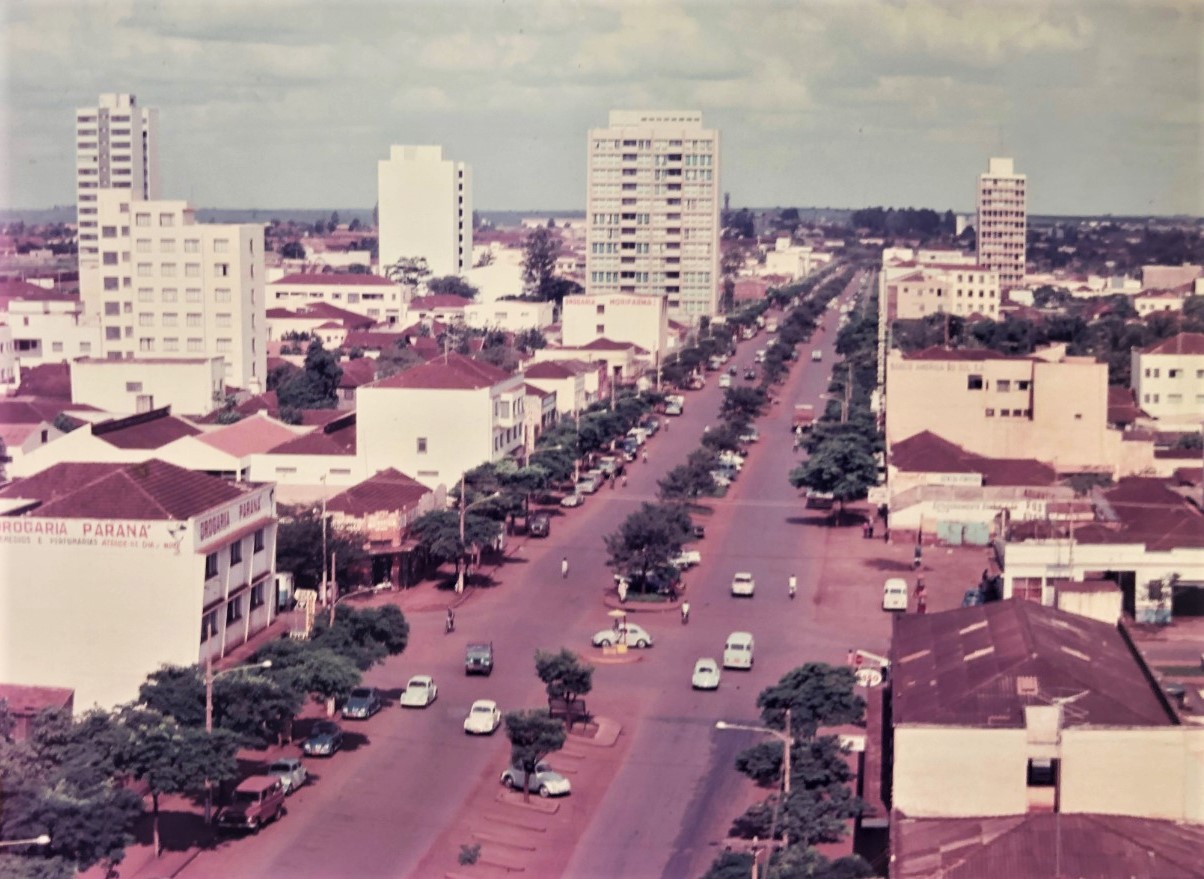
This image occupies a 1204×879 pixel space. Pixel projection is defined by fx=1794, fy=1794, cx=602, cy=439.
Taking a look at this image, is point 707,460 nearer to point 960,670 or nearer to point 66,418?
point 66,418

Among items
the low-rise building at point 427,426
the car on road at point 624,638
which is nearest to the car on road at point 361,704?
the car on road at point 624,638

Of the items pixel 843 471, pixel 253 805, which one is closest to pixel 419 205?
pixel 843 471

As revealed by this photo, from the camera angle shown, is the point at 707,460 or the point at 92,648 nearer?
the point at 92,648

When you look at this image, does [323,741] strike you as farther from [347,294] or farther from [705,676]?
[347,294]

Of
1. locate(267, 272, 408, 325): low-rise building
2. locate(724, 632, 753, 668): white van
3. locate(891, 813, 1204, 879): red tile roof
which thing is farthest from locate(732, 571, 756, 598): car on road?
locate(267, 272, 408, 325): low-rise building

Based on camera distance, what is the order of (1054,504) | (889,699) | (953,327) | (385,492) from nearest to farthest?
1. (889,699)
2. (385,492)
3. (1054,504)
4. (953,327)

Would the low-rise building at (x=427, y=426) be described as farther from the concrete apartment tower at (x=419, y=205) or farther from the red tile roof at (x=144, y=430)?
the concrete apartment tower at (x=419, y=205)

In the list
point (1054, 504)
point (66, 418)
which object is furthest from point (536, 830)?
point (66, 418)
